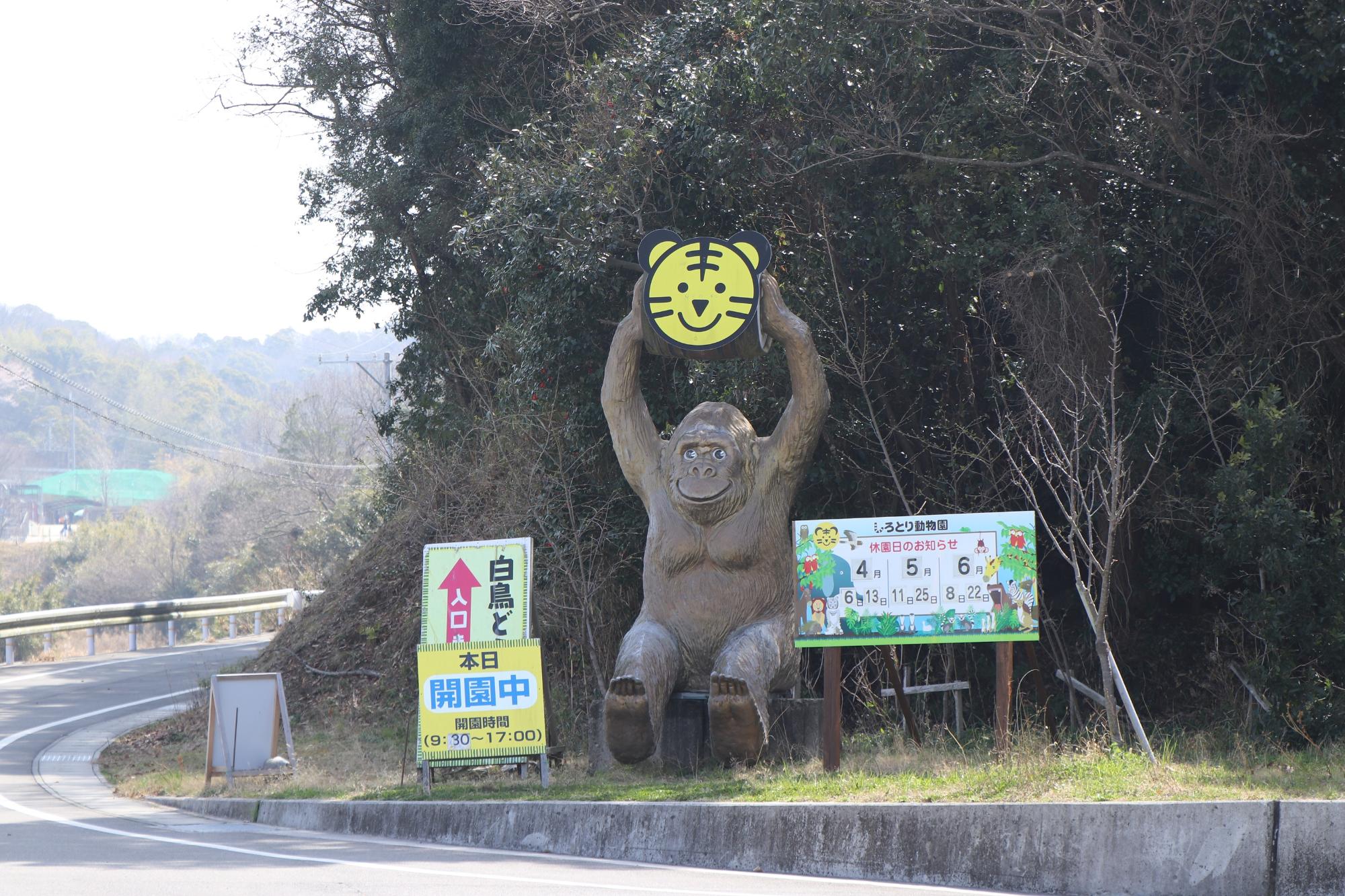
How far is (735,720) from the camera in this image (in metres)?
8.98

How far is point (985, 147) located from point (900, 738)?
5.25 m

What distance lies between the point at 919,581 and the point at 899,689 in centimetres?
110

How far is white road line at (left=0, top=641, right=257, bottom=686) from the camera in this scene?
19891 millimetres

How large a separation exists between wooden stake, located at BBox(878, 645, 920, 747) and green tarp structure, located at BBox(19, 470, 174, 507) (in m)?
85.5

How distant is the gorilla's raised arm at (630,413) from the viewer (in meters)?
10.5

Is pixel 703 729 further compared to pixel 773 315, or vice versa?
pixel 773 315

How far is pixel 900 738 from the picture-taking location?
9.79 m

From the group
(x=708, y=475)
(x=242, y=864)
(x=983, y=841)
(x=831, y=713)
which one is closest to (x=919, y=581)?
(x=831, y=713)

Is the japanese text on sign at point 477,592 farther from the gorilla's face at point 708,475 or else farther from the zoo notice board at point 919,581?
the zoo notice board at point 919,581

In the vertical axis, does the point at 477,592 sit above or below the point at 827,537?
below

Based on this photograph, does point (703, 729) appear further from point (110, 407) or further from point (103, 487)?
point (110, 407)

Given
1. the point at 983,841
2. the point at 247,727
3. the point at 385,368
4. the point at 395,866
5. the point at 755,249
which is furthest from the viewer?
the point at 385,368

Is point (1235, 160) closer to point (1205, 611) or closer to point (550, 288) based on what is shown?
point (1205, 611)

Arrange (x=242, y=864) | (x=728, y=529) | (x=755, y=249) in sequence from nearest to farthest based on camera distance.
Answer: (x=242, y=864)
(x=728, y=529)
(x=755, y=249)
